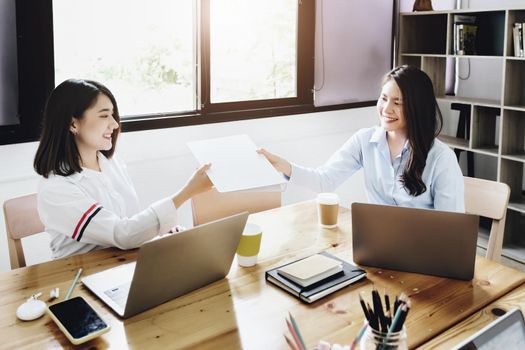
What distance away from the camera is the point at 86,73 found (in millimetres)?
2727

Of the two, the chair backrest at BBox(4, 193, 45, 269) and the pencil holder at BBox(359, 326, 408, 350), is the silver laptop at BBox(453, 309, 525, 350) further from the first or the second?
the chair backrest at BBox(4, 193, 45, 269)

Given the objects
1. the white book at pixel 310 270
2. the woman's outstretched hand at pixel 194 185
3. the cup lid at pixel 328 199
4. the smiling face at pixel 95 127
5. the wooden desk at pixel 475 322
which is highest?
the smiling face at pixel 95 127

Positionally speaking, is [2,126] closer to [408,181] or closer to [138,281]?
[138,281]

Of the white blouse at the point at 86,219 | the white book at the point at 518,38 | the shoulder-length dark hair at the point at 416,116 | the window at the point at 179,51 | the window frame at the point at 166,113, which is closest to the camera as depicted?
the white blouse at the point at 86,219

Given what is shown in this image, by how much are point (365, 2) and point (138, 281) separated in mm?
3080

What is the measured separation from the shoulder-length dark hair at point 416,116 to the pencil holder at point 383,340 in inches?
44.9

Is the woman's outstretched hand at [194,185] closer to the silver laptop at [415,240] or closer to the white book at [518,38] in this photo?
the silver laptop at [415,240]

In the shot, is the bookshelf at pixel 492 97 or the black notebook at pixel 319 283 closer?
the black notebook at pixel 319 283

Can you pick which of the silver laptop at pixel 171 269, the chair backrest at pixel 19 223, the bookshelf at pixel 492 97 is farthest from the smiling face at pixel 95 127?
the bookshelf at pixel 492 97

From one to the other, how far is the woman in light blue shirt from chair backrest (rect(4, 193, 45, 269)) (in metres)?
0.83

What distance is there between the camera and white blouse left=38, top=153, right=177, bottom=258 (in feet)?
5.47

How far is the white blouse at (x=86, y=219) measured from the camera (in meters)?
1.67

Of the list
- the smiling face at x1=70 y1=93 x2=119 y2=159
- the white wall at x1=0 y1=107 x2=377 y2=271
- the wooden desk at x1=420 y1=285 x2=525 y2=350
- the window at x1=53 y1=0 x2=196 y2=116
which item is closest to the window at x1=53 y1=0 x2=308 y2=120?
the window at x1=53 y1=0 x2=196 y2=116

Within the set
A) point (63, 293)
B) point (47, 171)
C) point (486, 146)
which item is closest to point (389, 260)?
point (63, 293)
